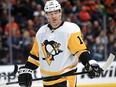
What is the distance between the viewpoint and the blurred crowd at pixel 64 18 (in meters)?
9.77

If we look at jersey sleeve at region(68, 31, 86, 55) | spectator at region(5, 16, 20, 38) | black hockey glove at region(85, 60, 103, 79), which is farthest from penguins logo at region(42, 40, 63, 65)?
spectator at region(5, 16, 20, 38)

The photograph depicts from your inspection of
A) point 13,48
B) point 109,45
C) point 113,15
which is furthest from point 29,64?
point 113,15

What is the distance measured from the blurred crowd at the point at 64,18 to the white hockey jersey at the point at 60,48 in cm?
494

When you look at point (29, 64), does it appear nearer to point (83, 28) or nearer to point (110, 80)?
point (110, 80)

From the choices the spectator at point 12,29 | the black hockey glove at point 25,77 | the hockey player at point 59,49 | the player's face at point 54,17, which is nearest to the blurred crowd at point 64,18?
the spectator at point 12,29

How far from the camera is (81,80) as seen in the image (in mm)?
8930

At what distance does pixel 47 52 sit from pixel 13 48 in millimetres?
5054

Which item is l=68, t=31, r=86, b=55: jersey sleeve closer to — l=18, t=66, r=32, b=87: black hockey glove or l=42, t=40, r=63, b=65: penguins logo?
l=42, t=40, r=63, b=65: penguins logo

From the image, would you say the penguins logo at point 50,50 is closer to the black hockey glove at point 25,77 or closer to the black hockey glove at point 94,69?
the black hockey glove at point 25,77

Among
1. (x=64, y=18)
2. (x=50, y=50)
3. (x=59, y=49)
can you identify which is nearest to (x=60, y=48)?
(x=59, y=49)

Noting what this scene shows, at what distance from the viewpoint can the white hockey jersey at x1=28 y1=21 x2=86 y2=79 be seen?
4.56 meters

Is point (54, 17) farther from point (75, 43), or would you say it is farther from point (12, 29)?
point (12, 29)

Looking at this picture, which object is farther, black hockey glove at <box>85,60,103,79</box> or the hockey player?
the hockey player

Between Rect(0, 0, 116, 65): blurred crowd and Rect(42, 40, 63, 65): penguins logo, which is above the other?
Rect(0, 0, 116, 65): blurred crowd
